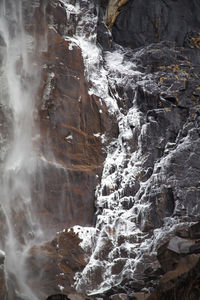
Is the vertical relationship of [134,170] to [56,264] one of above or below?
above

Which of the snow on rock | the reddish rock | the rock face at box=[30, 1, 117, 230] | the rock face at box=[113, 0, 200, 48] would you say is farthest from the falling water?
the rock face at box=[113, 0, 200, 48]

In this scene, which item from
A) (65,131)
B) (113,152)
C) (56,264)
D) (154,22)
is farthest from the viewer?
(154,22)

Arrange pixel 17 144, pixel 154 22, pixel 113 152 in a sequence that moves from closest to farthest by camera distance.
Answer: pixel 17 144 < pixel 113 152 < pixel 154 22

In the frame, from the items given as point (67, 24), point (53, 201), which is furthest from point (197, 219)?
point (67, 24)

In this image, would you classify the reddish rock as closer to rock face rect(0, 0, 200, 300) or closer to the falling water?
rock face rect(0, 0, 200, 300)

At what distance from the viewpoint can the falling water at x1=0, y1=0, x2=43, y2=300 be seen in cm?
1337

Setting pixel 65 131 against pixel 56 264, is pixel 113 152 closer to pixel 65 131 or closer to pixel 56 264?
pixel 65 131

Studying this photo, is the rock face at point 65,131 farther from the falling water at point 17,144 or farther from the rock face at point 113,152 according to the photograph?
the falling water at point 17,144

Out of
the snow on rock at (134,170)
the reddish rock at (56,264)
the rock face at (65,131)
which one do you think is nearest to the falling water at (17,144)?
the reddish rock at (56,264)

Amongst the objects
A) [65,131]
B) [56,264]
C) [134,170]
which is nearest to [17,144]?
[65,131]

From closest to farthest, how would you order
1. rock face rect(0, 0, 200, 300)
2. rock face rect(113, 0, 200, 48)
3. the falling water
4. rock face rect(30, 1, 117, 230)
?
rock face rect(0, 0, 200, 300) → the falling water → rock face rect(30, 1, 117, 230) → rock face rect(113, 0, 200, 48)

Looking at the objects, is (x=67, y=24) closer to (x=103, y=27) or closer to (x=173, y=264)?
(x=103, y=27)

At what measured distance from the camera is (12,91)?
14883 mm

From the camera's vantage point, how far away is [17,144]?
47.4ft
